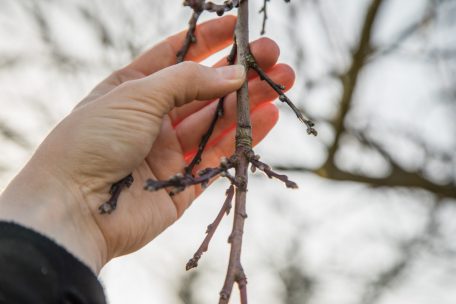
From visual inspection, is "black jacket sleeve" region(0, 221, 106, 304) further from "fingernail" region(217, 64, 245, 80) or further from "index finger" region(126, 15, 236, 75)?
"index finger" region(126, 15, 236, 75)

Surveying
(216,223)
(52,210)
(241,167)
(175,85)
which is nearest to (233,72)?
(175,85)

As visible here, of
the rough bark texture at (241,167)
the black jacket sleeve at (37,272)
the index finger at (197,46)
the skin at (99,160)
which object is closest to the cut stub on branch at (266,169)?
the rough bark texture at (241,167)

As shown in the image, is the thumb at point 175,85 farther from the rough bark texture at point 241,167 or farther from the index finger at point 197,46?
the index finger at point 197,46

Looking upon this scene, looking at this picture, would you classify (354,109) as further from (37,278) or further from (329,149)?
(37,278)

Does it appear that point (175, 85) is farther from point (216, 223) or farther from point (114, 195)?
point (216, 223)

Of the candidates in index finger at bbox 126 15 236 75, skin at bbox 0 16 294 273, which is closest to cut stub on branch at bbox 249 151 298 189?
skin at bbox 0 16 294 273

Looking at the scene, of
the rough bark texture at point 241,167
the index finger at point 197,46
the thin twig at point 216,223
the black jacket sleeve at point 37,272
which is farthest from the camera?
the index finger at point 197,46
